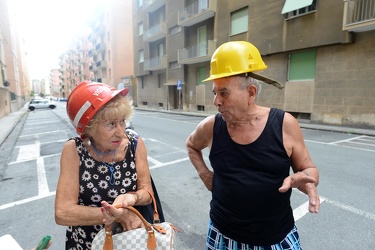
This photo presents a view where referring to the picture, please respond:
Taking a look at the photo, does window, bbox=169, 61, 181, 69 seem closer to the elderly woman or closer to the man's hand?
the elderly woman

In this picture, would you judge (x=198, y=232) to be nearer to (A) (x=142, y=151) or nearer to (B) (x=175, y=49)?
(A) (x=142, y=151)

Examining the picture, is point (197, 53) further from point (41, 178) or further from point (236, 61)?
point (236, 61)

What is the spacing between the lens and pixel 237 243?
4.79 ft

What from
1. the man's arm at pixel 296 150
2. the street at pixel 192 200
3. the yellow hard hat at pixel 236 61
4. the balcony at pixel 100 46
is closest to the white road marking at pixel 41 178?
the street at pixel 192 200

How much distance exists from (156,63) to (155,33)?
3.05 meters

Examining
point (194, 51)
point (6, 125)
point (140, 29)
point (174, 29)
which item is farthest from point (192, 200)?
point (140, 29)

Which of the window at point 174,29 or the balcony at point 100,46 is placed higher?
the balcony at point 100,46

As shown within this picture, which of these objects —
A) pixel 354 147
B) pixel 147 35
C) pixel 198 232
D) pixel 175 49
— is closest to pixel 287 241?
pixel 198 232

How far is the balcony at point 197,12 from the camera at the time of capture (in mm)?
18688

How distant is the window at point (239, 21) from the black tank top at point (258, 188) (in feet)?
54.8

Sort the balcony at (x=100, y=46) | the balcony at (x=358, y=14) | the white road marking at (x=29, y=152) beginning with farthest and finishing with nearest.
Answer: the balcony at (x=100, y=46) < the balcony at (x=358, y=14) < the white road marking at (x=29, y=152)

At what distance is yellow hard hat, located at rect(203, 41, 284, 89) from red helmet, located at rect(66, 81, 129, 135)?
598mm

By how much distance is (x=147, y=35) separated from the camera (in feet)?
93.4

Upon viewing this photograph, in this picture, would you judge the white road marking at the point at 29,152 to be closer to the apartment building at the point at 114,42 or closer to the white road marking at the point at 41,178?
the white road marking at the point at 41,178
